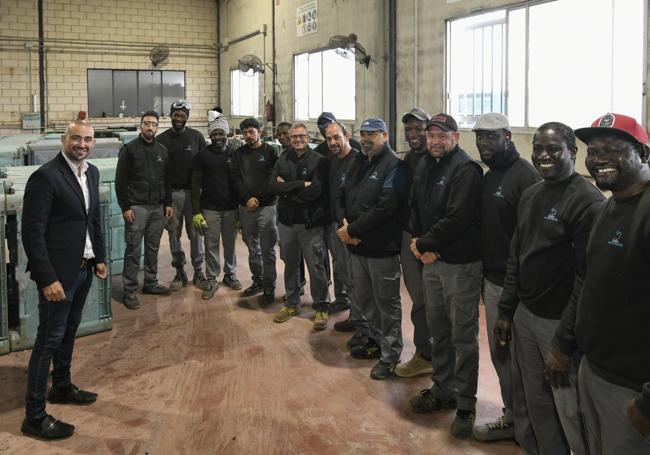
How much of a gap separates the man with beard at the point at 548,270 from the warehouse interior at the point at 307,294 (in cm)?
63

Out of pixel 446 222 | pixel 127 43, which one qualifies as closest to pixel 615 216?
pixel 446 222

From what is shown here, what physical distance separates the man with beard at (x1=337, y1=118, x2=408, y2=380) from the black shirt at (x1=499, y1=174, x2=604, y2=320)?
117 cm

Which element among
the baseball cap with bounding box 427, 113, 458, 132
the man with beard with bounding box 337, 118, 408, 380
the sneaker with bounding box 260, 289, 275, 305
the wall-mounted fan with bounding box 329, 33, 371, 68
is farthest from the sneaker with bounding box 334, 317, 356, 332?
the wall-mounted fan with bounding box 329, 33, 371, 68

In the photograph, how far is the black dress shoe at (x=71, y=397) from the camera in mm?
3352

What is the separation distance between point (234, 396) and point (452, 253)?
5.00ft

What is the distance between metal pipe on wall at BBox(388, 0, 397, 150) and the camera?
720cm

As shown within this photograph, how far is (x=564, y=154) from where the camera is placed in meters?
2.24

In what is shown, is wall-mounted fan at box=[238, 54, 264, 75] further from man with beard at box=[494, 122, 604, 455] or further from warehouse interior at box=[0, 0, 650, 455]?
man with beard at box=[494, 122, 604, 455]

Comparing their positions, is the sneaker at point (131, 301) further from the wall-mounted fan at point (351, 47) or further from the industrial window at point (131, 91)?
the industrial window at point (131, 91)

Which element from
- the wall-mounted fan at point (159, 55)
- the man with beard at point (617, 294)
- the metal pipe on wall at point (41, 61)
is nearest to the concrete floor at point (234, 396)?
the man with beard at point (617, 294)

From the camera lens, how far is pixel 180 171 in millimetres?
5559

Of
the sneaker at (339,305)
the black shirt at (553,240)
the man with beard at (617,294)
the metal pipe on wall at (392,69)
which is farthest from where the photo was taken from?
the metal pipe on wall at (392,69)

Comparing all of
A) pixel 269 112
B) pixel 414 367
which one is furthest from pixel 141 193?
pixel 269 112

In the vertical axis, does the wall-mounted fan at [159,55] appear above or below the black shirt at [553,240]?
above
